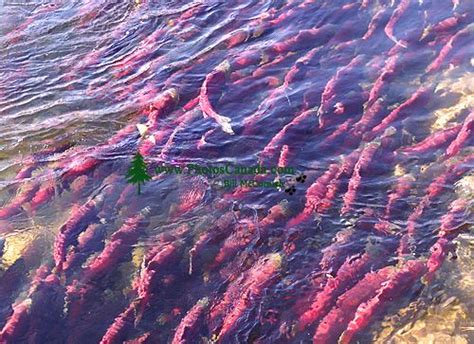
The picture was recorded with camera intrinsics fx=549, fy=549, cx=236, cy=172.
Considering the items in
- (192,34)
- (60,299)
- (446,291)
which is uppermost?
(192,34)

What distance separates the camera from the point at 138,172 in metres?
6.11

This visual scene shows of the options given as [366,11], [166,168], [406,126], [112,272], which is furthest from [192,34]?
[112,272]

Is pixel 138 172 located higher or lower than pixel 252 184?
higher

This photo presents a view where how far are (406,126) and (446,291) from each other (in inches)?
86.1

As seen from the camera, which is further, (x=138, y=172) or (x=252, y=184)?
(x=138, y=172)

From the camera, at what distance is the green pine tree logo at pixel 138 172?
602cm

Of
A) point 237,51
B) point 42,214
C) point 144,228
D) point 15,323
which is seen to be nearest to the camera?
point 15,323

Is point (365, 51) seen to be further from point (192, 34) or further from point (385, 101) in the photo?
point (192, 34)

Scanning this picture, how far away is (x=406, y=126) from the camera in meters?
5.94

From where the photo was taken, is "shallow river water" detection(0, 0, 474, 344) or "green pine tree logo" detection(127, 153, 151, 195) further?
"green pine tree logo" detection(127, 153, 151, 195)

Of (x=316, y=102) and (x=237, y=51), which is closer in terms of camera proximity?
(x=316, y=102)

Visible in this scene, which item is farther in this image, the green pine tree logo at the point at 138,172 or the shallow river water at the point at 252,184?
the green pine tree logo at the point at 138,172

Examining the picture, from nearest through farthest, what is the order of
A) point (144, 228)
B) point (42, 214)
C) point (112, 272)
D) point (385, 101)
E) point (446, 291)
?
point (446, 291) → point (112, 272) → point (144, 228) → point (42, 214) → point (385, 101)

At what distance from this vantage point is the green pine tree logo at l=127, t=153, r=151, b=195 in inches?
237
